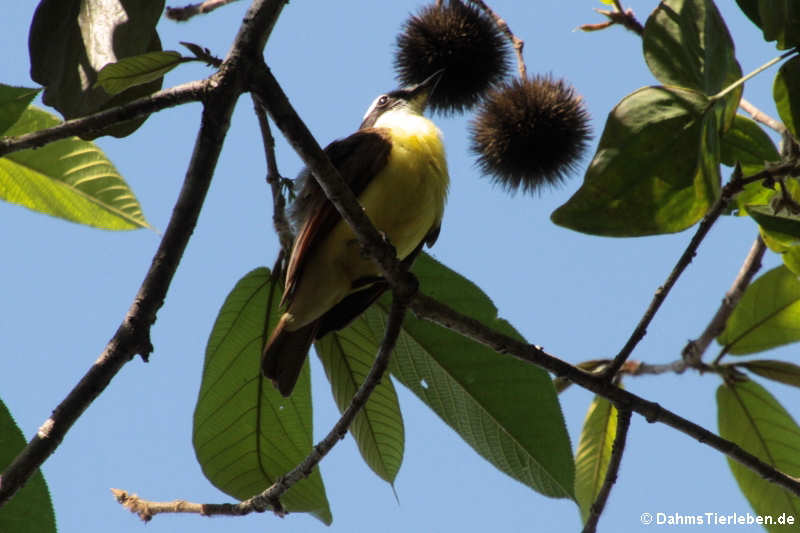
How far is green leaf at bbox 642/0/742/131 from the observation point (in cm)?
218

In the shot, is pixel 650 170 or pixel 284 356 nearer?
pixel 650 170

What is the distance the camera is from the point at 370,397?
9.20 ft

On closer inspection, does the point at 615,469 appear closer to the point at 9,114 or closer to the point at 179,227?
the point at 179,227

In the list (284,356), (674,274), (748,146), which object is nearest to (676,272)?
(674,274)

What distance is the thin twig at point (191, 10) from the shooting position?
131 inches

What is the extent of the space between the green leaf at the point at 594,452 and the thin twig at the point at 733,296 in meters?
0.39

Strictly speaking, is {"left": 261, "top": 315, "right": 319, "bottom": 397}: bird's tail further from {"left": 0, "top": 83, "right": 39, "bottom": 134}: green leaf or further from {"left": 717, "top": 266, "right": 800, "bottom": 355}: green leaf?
{"left": 717, "top": 266, "right": 800, "bottom": 355}: green leaf

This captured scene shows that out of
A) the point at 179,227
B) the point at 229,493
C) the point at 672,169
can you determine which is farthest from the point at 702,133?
the point at 229,493

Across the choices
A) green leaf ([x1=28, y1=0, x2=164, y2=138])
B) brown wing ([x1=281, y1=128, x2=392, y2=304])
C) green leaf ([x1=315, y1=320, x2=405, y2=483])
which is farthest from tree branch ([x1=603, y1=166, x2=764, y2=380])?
green leaf ([x1=28, y1=0, x2=164, y2=138])

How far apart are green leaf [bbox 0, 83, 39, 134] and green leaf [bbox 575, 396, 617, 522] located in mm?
2284

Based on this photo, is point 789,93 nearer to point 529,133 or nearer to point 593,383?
point 593,383

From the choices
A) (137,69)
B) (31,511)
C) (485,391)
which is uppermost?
(137,69)

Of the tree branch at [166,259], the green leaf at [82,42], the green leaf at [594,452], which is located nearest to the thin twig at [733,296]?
the green leaf at [594,452]

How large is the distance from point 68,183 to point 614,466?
1.92m
